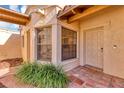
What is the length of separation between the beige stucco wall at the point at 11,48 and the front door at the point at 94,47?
280 inches

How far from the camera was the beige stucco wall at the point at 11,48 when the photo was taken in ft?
34.4

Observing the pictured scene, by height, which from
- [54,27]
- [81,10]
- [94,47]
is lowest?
[94,47]

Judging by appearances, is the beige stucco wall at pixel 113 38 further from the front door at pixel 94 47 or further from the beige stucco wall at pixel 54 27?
the beige stucco wall at pixel 54 27

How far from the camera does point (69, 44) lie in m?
6.60

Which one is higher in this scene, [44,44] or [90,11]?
[90,11]

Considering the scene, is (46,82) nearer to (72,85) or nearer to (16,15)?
(72,85)

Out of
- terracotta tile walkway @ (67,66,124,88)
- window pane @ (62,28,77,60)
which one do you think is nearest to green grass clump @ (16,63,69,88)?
terracotta tile walkway @ (67,66,124,88)

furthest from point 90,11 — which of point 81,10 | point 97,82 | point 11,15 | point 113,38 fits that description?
point 11,15

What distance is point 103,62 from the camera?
586 cm

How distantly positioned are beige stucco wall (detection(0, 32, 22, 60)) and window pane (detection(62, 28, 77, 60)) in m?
6.57

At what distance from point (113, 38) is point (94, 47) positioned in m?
1.42

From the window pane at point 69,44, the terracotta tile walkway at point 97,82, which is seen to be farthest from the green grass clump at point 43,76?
the window pane at point 69,44

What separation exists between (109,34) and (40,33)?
3385 mm

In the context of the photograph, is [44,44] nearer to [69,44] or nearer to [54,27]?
[54,27]
